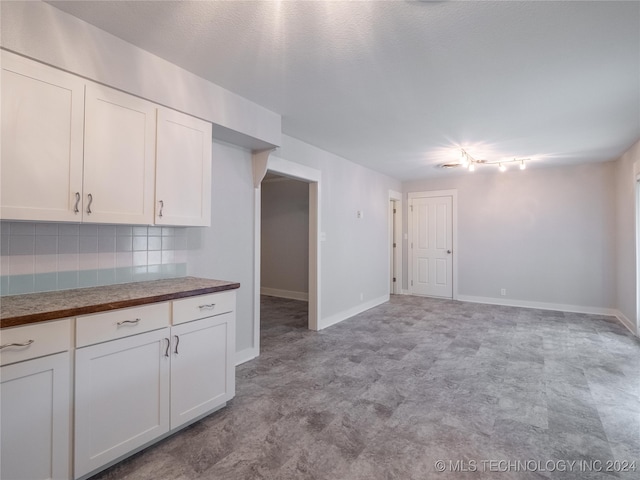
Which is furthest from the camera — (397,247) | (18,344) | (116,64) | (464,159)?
(397,247)

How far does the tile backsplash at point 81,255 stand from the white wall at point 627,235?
17.9ft

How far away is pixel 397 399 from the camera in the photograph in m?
2.56

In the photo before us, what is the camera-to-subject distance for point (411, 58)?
7.19 ft

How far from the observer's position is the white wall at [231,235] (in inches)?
116

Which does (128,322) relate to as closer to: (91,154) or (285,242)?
(91,154)

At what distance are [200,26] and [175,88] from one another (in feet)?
A: 1.93

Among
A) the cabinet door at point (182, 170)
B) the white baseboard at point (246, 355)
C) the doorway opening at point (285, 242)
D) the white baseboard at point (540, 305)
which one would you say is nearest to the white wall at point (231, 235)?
the white baseboard at point (246, 355)

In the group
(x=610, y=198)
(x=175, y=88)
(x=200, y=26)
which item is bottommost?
(x=610, y=198)

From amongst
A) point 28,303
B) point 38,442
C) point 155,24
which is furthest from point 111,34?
point 38,442

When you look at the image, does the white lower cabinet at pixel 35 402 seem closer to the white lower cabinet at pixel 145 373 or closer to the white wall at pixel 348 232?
the white lower cabinet at pixel 145 373

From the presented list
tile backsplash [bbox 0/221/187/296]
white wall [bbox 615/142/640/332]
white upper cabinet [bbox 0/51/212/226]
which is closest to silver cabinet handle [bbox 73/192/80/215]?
white upper cabinet [bbox 0/51/212/226]

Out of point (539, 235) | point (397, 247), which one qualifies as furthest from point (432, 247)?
point (539, 235)

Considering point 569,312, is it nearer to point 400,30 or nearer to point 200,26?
point 400,30

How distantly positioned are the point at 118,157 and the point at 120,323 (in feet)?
3.37
